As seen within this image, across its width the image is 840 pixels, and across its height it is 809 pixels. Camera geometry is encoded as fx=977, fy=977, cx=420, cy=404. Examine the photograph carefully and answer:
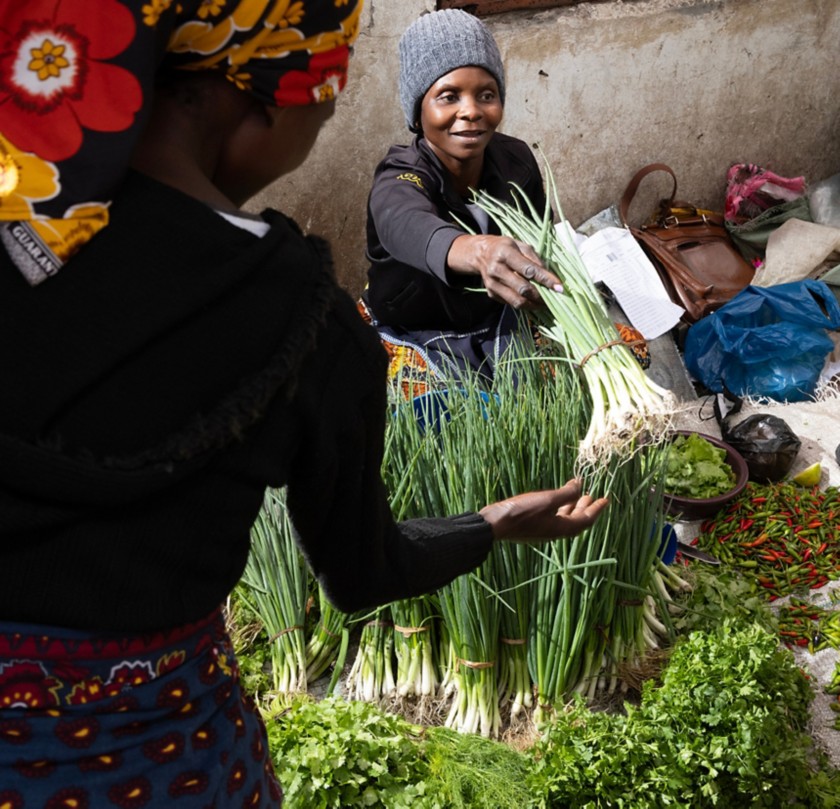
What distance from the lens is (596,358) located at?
2.12 meters

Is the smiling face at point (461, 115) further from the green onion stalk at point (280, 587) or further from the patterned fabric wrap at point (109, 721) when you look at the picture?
the patterned fabric wrap at point (109, 721)

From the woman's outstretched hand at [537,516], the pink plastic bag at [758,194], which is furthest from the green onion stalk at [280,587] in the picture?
the pink plastic bag at [758,194]

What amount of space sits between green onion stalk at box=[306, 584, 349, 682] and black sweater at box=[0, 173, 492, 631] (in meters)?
1.38

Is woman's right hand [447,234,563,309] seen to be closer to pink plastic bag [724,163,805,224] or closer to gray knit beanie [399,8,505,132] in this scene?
gray knit beanie [399,8,505,132]

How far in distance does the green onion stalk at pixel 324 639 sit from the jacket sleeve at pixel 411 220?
0.87 m

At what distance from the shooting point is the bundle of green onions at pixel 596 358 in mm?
2010

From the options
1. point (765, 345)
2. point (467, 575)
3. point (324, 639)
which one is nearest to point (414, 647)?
point (324, 639)

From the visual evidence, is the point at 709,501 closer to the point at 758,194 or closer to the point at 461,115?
the point at 461,115

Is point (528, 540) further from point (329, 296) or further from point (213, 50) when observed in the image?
point (213, 50)

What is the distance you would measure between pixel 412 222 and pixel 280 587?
3.37 ft

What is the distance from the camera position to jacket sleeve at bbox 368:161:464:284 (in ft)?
8.23

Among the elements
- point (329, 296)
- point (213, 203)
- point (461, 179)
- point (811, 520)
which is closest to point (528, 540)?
point (329, 296)

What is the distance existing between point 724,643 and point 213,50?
1807mm

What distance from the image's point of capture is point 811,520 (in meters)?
3.29
